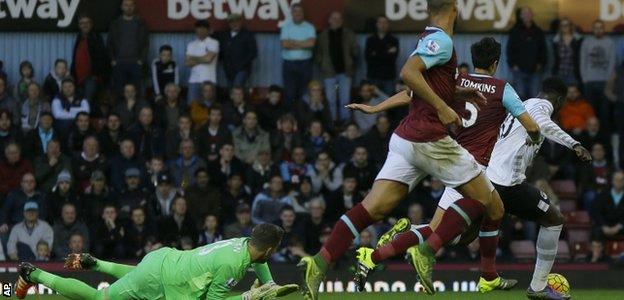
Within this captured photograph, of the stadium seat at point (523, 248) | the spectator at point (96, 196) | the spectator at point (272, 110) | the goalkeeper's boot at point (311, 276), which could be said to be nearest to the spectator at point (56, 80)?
the spectator at point (96, 196)

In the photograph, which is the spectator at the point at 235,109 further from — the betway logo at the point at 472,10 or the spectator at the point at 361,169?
the betway logo at the point at 472,10

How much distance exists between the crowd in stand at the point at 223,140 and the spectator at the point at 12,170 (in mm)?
21

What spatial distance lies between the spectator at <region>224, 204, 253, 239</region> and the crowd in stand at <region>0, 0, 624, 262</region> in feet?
0.10

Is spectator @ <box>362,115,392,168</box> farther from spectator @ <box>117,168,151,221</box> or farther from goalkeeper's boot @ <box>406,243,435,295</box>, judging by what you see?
goalkeeper's boot @ <box>406,243,435,295</box>

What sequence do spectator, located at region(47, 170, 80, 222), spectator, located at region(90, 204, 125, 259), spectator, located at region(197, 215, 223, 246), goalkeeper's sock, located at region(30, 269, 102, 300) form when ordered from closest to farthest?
goalkeeper's sock, located at region(30, 269, 102, 300), spectator, located at region(90, 204, 125, 259), spectator, located at region(197, 215, 223, 246), spectator, located at region(47, 170, 80, 222)

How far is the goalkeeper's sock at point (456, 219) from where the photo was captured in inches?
518

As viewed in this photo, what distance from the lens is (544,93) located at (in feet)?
47.9

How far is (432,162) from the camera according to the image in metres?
12.7

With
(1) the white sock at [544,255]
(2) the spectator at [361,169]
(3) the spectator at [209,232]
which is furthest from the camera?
(2) the spectator at [361,169]

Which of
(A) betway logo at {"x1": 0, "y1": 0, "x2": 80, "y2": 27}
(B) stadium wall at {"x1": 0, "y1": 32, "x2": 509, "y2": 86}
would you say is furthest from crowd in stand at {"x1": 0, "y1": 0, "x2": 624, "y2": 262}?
(A) betway logo at {"x1": 0, "y1": 0, "x2": 80, "y2": 27}

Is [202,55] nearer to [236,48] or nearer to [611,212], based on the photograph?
[236,48]

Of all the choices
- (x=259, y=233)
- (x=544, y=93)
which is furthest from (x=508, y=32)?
(x=259, y=233)

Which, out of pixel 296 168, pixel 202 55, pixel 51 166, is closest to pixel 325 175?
pixel 296 168

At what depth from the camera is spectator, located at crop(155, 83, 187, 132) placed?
23.4 metres
